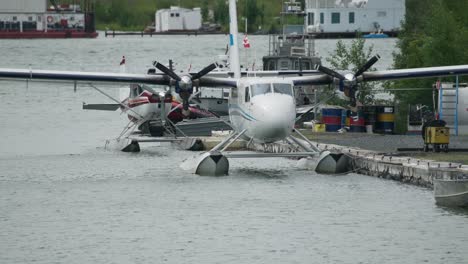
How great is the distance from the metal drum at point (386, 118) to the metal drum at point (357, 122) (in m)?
0.65

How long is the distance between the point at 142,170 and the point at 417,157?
30.2 ft

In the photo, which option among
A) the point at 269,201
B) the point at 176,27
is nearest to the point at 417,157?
the point at 269,201

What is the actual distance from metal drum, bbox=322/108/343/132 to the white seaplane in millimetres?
7156

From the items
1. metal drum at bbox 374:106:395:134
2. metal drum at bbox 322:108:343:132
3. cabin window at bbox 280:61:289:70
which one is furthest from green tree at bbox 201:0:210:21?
metal drum at bbox 374:106:395:134

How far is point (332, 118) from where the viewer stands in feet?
149

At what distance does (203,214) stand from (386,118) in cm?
1479

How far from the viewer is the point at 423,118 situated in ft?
144

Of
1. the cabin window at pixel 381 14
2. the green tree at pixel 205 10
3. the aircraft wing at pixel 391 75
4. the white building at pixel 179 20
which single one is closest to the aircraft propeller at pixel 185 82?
the aircraft wing at pixel 391 75

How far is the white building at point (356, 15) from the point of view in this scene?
156625mm

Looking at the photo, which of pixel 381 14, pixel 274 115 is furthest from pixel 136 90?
Answer: pixel 381 14

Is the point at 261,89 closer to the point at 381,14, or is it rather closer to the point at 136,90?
the point at 136,90

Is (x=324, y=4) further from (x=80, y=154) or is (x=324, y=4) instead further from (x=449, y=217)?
(x=449, y=217)

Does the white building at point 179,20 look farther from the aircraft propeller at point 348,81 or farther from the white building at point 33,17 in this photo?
the aircraft propeller at point 348,81

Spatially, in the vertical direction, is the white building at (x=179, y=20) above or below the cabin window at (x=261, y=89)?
above
